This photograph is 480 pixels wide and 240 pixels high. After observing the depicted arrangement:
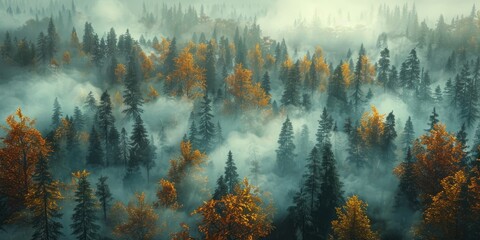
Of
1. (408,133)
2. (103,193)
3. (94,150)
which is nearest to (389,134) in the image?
(408,133)

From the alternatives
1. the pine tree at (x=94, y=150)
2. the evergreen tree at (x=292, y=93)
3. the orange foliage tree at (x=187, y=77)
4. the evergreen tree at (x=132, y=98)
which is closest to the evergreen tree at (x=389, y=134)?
the evergreen tree at (x=292, y=93)

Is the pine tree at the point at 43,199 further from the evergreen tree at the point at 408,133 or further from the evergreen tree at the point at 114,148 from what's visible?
the evergreen tree at the point at 408,133

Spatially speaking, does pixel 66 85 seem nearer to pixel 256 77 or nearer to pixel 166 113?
pixel 166 113

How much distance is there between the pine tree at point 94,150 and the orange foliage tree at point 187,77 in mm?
26853

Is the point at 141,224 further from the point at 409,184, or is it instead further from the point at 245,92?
the point at 245,92

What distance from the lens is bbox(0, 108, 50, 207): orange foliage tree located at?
45438 mm

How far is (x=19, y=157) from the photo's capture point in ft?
154

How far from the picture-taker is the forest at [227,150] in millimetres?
45062

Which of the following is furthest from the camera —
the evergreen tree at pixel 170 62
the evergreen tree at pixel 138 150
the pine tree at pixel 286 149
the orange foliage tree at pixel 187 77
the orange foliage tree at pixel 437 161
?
the evergreen tree at pixel 170 62

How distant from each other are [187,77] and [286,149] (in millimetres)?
33999

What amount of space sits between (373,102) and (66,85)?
82.2 metres

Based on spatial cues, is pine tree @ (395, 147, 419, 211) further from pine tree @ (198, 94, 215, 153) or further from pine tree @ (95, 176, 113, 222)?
pine tree @ (95, 176, 113, 222)

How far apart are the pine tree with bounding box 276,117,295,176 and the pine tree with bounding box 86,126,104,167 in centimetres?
3304

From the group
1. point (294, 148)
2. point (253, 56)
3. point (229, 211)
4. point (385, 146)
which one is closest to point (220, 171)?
point (294, 148)
